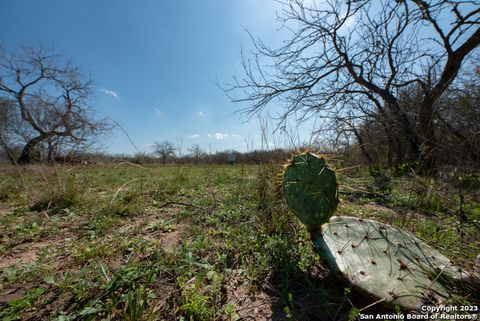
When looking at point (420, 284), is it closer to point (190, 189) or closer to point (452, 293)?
point (452, 293)

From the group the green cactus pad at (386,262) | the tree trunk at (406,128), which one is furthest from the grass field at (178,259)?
the tree trunk at (406,128)

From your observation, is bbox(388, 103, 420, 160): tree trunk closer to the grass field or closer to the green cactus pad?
the grass field

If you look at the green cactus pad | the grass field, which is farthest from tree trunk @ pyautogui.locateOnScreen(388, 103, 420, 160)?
the green cactus pad

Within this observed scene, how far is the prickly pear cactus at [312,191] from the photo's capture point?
1.21 meters

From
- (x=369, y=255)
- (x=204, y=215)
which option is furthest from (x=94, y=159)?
(x=369, y=255)

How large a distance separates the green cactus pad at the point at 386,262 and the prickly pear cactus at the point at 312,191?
0.12m

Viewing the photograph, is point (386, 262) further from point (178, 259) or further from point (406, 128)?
point (406, 128)

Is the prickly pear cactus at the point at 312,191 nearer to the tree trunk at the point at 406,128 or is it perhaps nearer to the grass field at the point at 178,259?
the grass field at the point at 178,259

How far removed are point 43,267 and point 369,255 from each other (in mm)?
1965

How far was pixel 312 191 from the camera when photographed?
1235 millimetres

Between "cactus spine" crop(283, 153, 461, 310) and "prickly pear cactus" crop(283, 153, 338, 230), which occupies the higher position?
"prickly pear cactus" crop(283, 153, 338, 230)

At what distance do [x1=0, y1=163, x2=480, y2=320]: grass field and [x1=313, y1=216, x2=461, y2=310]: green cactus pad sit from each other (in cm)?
9

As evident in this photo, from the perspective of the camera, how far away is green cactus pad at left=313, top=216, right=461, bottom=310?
835mm

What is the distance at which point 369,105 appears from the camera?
21.3 feet
